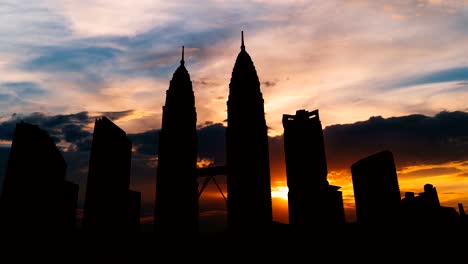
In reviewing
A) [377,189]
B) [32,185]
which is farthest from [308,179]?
[32,185]

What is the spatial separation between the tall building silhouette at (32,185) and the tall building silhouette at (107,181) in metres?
3.54

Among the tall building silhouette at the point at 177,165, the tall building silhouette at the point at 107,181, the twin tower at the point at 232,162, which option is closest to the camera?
the tall building silhouette at the point at 107,181

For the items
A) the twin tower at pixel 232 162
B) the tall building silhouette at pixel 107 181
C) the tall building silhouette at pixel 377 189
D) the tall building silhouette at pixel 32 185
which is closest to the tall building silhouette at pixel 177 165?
the twin tower at pixel 232 162

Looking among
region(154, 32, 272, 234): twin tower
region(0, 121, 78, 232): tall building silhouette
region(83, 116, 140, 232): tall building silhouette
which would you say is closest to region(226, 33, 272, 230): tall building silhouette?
region(154, 32, 272, 234): twin tower

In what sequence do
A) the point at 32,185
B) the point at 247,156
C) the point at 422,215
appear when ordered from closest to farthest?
the point at 32,185, the point at 422,215, the point at 247,156

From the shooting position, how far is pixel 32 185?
1021 centimetres

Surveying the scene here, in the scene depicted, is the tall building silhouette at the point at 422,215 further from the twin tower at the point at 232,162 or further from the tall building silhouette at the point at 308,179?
the twin tower at the point at 232,162

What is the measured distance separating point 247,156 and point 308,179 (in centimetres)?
1055

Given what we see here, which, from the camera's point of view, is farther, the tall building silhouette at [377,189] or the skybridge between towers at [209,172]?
the skybridge between towers at [209,172]

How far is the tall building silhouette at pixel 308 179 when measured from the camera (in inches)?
735

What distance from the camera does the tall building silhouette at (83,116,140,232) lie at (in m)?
15.1

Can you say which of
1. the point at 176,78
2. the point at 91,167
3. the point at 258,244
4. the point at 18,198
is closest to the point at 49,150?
the point at 18,198

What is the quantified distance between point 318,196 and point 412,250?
7.39 m

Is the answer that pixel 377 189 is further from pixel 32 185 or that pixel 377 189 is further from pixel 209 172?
pixel 209 172
